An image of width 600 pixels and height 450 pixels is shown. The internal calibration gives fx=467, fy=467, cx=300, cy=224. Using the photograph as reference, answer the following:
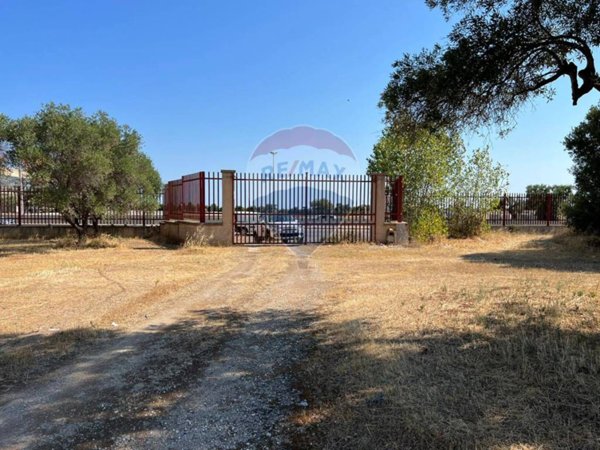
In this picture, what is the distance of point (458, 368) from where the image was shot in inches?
158

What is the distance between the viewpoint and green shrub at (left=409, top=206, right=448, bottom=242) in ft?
59.8

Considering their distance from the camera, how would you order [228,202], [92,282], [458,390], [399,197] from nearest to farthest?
[458,390] → [92,282] → [228,202] → [399,197]

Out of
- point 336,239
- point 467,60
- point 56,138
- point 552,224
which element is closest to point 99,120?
point 56,138

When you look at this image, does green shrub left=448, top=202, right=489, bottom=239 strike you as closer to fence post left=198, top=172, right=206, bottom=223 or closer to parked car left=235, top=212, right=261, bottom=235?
parked car left=235, top=212, right=261, bottom=235

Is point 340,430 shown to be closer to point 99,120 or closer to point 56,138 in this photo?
point 56,138

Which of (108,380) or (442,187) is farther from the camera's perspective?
(442,187)

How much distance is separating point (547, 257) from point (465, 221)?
661 cm

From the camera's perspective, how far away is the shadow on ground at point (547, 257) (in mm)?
11281

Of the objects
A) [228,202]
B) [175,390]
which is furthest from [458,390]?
[228,202]

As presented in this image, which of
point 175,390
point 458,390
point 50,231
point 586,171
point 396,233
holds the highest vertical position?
point 586,171

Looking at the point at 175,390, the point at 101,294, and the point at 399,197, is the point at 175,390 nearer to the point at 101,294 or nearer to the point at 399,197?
the point at 101,294

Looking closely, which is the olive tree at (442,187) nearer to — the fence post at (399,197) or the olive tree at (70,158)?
the fence post at (399,197)

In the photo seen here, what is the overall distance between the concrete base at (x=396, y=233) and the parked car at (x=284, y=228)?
10.4 feet

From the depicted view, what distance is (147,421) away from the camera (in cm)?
341
